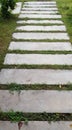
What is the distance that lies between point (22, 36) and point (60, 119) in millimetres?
3783

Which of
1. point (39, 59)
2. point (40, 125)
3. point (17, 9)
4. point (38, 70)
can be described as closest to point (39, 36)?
point (39, 59)

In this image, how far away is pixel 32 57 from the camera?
5.23m

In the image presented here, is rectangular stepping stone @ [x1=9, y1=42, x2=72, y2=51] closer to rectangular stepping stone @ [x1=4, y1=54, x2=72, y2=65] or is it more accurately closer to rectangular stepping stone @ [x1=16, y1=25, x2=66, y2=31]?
rectangular stepping stone @ [x1=4, y1=54, x2=72, y2=65]

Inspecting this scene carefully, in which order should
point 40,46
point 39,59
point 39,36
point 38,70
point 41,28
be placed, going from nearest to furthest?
point 38,70 < point 39,59 < point 40,46 < point 39,36 < point 41,28

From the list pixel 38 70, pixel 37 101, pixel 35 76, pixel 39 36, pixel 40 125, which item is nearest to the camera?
pixel 40 125

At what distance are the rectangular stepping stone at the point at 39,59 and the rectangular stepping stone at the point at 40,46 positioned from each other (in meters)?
0.44

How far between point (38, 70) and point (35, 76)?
258 mm

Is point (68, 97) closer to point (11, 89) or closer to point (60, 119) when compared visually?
point (60, 119)

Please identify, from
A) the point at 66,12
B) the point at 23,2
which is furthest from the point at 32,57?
the point at 23,2

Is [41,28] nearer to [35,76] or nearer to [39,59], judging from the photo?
[39,59]

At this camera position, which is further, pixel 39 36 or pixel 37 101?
pixel 39 36

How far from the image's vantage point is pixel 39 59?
514 cm

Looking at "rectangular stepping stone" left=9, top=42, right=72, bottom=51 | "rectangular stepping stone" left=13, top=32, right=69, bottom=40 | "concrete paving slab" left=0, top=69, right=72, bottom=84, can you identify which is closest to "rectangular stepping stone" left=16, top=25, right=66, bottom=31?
"rectangular stepping stone" left=13, top=32, right=69, bottom=40

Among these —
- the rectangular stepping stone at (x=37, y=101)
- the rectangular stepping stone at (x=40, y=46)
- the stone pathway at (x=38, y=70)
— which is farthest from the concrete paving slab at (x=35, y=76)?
the rectangular stepping stone at (x=40, y=46)
